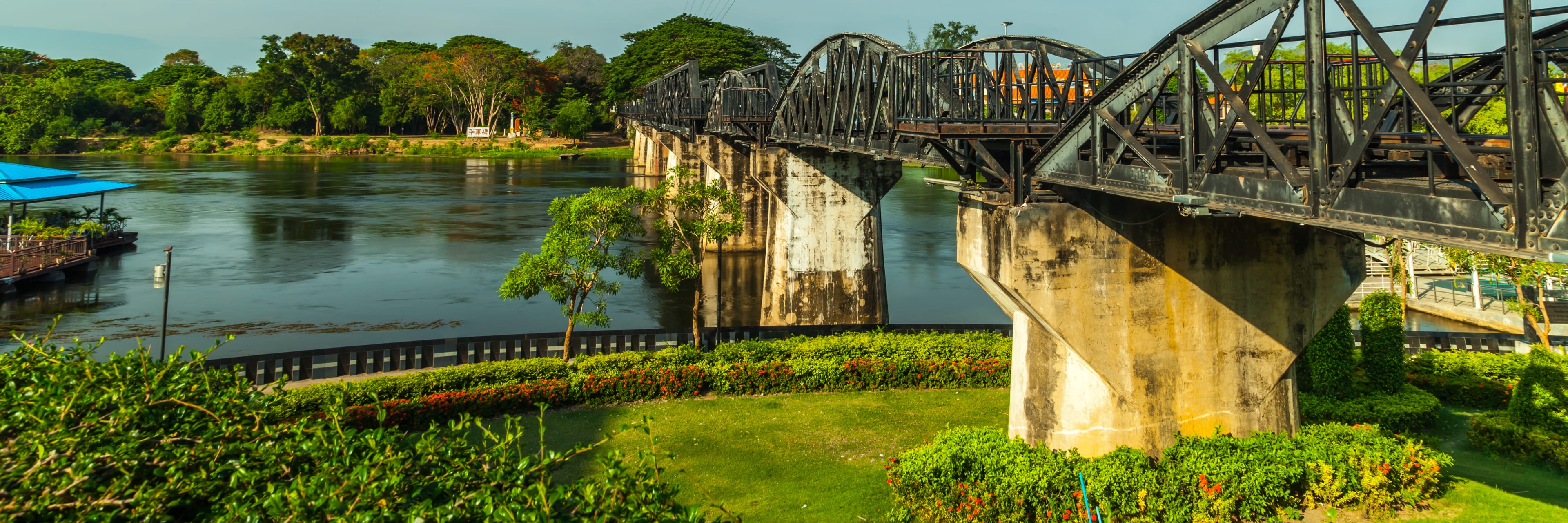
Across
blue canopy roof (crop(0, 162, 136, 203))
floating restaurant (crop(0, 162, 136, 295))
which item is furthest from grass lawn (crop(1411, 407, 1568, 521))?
blue canopy roof (crop(0, 162, 136, 203))

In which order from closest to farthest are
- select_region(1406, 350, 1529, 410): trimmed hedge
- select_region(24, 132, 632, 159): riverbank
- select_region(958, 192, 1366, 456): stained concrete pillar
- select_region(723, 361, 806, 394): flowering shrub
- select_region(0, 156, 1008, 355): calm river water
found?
select_region(958, 192, 1366, 456): stained concrete pillar < select_region(1406, 350, 1529, 410): trimmed hedge < select_region(723, 361, 806, 394): flowering shrub < select_region(0, 156, 1008, 355): calm river water < select_region(24, 132, 632, 159): riverbank

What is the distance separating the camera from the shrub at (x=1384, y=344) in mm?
18516

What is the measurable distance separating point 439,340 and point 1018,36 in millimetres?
15294

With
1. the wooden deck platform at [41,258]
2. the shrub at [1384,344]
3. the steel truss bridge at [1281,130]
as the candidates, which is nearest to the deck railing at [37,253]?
the wooden deck platform at [41,258]

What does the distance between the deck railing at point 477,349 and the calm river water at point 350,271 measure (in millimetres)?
8826

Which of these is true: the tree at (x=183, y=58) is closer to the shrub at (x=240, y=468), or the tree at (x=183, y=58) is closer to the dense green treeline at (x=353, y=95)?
the dense green treeline at (x=353, y=95)

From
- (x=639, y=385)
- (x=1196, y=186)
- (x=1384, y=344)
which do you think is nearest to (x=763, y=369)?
(x=639, y=385)

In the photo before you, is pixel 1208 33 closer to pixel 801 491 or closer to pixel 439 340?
pixel 801 491

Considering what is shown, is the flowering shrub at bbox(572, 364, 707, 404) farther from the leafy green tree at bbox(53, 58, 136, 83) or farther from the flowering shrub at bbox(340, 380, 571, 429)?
the leafy green tree at bbox(53, 58, 136, 83)

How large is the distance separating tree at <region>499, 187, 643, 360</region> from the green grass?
4254mm

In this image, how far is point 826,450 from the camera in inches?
714

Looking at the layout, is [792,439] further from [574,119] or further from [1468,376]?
[574,119]

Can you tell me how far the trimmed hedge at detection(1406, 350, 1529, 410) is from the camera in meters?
20.5

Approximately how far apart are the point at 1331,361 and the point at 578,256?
16684 millimetres
